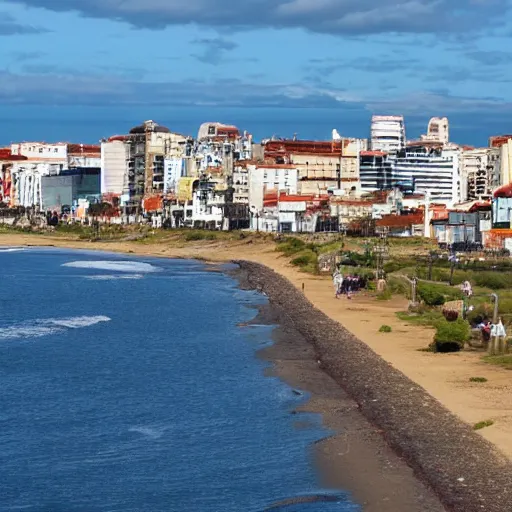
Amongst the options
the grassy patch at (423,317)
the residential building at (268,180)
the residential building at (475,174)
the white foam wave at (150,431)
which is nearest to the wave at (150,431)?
the white foam wave at (150,431)

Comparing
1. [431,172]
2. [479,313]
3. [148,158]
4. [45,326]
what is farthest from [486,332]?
[148,158]

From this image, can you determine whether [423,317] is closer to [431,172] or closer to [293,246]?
[293,246]

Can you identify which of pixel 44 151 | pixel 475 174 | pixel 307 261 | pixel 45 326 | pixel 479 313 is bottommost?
pixel 45 326

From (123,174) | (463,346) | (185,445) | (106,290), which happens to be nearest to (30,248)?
(123,174)

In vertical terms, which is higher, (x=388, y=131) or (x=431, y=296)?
(x=388, y=131)

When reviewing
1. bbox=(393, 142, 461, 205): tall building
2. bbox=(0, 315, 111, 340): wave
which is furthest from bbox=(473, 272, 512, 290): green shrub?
bbox=(393, 142, 461, 205): tall building

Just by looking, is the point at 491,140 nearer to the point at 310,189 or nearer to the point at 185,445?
the point at 310,189

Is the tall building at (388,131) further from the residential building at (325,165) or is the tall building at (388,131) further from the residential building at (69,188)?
the residential building at (69,188)

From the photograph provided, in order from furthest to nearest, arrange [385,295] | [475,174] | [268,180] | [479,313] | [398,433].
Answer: [475,174]
[268,180]
[385,295]
[479,313]
[398,433]
